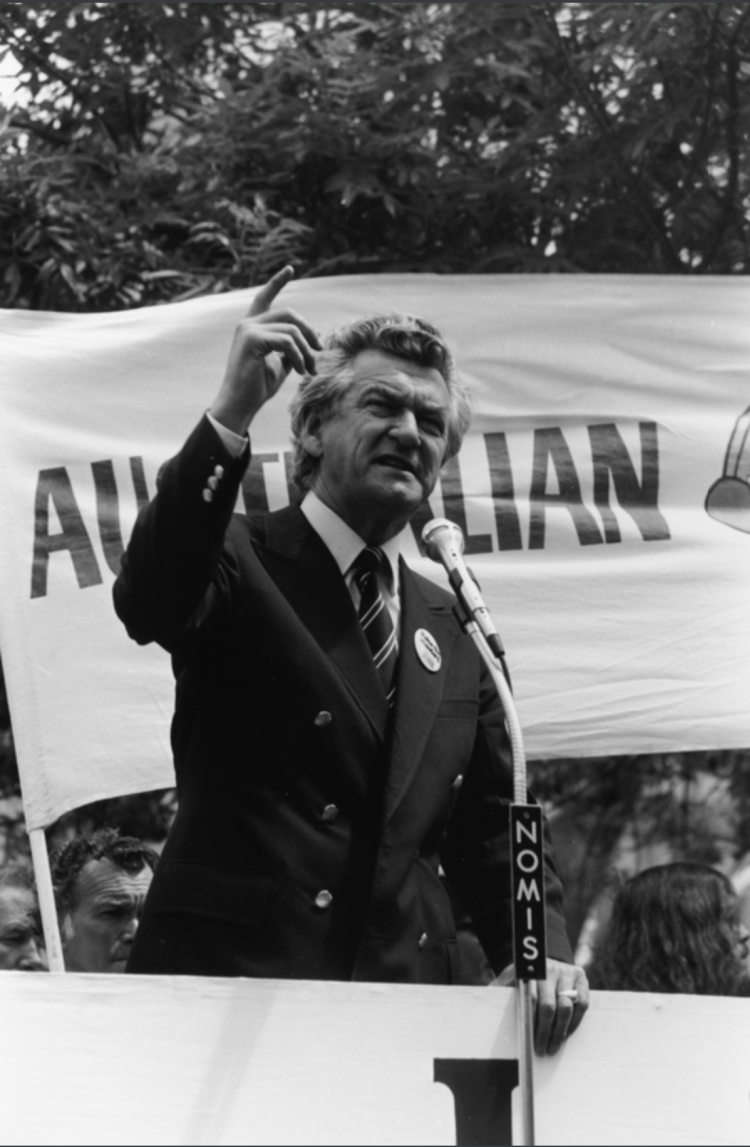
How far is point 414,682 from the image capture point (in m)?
2.83

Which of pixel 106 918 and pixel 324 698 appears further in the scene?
pixel 106 918

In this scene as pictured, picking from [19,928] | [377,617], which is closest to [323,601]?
[377,617]

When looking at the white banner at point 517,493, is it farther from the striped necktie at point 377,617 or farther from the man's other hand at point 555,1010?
the man's other hand at point 555,1010

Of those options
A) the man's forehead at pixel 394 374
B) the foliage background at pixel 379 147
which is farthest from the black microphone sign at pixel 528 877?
the foliage background at pixel 379 147

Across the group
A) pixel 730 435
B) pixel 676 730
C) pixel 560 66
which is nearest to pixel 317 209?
pixel 560 66

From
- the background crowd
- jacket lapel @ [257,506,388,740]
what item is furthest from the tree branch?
jacket lapel @ [257,506,388,740]

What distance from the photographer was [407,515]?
2939mm

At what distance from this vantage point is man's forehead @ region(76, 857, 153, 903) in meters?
4.29

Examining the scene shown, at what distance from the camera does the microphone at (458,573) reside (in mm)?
2350

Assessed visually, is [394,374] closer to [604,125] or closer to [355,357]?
[355,357]

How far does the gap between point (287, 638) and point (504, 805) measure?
17.3 inches

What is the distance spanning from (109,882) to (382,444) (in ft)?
5.63

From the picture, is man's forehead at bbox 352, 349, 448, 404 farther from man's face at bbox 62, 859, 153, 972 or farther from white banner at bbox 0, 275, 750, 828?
man's face at bbox 62, 859, 153, 972

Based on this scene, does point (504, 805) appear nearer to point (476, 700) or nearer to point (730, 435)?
point (476, 700)
